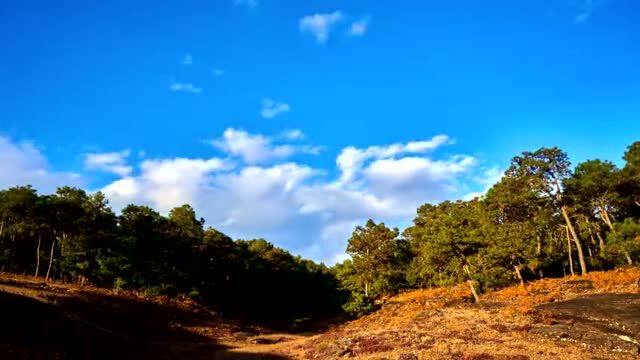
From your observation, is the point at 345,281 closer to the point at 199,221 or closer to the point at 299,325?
the point at 299,325

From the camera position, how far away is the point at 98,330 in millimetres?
36000

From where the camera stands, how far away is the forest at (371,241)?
5494cm

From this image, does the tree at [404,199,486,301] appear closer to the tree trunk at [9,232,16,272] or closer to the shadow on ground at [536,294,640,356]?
the shadow on ground at [536,294,640,356]

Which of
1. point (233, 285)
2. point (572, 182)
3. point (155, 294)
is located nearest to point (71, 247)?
point (155, 294)

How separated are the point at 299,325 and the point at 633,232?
49073 mm

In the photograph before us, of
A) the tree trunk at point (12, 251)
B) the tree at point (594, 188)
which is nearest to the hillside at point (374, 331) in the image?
the tree at point (594, 188)

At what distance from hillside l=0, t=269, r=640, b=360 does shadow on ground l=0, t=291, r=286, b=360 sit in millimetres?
103

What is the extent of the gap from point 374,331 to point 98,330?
2398cm

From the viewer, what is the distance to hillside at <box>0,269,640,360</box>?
89.9 ft

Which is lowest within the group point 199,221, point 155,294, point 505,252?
point 155,294

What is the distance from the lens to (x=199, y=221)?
77.4m

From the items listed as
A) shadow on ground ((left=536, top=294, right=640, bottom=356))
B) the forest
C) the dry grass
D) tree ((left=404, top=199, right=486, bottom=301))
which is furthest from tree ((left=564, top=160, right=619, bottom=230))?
shadow on ground ((left=536, top=294, right=640, bottom=356))

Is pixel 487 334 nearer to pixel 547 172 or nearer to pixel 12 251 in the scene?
pixel 547 172

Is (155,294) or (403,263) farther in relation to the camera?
(403,263)
